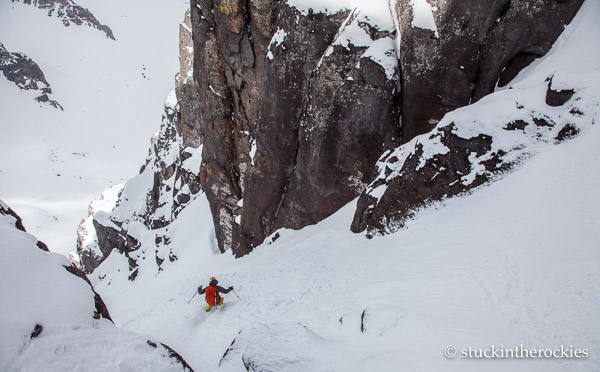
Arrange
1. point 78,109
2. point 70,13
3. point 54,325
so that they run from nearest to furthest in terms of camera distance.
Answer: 1. point 54,325
2. point 78,109
3. point 70,13

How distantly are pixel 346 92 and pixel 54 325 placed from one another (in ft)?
38.9

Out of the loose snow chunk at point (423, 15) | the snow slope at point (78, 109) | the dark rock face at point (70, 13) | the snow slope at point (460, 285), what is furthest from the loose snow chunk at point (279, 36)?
the dark rock face at point (70, 13)

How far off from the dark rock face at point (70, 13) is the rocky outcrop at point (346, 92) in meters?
114

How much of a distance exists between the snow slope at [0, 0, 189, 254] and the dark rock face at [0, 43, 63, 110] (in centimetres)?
180

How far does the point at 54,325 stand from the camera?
5738 millimetres

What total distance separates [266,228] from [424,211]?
403 inches

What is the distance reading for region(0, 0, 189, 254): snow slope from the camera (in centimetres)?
5900

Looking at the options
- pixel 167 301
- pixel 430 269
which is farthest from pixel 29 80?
pixel 430 269

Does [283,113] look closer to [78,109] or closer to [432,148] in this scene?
[432,148]

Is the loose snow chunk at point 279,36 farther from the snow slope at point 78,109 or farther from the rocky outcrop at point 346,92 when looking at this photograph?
the snow slope at point 78,109

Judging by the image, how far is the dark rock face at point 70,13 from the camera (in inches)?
4082

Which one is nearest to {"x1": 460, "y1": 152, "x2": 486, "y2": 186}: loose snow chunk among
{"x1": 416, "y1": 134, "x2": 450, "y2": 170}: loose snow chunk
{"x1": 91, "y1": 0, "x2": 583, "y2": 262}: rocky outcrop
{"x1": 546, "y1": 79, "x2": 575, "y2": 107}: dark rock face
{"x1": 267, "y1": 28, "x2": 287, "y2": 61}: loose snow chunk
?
{"x1": 91, "y1": 0, "x2": 583, "y2": 262}: rocky outcrop

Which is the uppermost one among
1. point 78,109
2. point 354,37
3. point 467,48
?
point 78,109

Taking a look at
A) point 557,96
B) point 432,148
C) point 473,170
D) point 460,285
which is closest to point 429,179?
point 432,148
